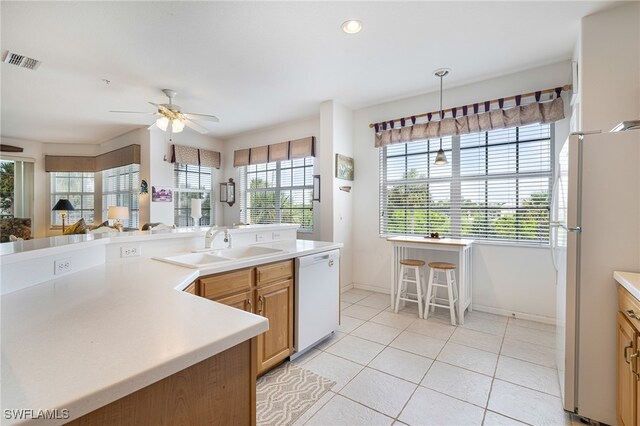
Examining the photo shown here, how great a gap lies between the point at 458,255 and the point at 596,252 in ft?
5.99

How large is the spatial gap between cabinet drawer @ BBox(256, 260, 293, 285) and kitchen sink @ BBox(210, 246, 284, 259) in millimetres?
138

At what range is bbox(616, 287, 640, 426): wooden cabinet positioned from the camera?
1342 mm

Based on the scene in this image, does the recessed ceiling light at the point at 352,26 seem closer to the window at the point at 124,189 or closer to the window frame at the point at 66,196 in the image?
the window at the point at 124,189

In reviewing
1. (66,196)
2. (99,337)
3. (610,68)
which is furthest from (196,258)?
(66,196)

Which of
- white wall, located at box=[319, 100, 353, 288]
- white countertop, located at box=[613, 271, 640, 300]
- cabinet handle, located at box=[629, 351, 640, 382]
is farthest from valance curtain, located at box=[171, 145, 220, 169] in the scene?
cabinet handle, located at box=[629, 351, 640, 382]

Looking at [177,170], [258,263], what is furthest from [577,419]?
[177,170]

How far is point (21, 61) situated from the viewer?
293 cm

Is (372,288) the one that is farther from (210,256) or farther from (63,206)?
(63,206)

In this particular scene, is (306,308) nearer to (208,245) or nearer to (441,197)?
(208,245)

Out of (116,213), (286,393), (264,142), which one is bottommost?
(286,393)

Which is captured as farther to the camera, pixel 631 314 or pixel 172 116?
pixel 172 116

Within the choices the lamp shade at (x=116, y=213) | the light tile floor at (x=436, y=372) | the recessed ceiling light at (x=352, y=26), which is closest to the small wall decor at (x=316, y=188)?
the light tile floor at (x=436, y=372)

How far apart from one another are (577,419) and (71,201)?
905 cm

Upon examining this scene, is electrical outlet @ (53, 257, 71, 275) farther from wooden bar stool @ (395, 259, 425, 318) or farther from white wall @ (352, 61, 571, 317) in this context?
white wall @ (352, 61, 571, 317)
